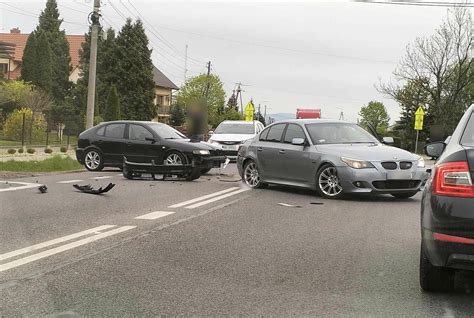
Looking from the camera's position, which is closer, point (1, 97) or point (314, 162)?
point (314, 162)

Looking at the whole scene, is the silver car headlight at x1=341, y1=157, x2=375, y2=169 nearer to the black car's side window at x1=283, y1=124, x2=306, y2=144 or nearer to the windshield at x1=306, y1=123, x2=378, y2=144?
the windshield at x1=306, y1=123, x2=378, y2=144

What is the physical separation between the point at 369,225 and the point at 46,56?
47994mm

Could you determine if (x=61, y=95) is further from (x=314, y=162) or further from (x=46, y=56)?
(x=314, y=162)

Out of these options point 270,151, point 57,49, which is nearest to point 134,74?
point 57,49

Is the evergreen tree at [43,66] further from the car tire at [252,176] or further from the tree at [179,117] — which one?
the car tire at [252,176]

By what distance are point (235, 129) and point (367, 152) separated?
12609mm

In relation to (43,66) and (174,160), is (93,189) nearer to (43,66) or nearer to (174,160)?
(174,160)

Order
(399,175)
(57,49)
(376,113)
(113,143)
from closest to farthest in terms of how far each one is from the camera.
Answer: (399,175)
(113,143)
(57,49)
(376,113)

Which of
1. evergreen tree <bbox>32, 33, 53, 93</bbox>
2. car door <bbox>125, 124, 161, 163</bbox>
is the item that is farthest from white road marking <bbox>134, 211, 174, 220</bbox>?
evergreen tree <bbox>32, 33, 53, 93</bbox>

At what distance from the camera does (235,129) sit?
22781mm

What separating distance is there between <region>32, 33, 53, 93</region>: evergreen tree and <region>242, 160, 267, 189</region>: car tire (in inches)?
1637

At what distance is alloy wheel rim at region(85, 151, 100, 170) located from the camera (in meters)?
16.3

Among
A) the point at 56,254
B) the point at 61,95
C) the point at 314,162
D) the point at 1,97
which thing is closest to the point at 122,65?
the point at 61,95

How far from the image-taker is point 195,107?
63.4 ft
